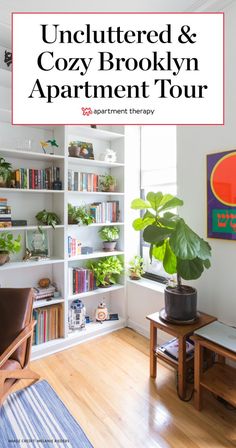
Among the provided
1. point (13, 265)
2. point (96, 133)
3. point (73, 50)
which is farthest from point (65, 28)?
point (13, 265)

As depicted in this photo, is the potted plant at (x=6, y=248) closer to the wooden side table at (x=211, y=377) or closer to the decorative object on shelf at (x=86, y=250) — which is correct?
the decorative object on shelf at (x=86, y=250)

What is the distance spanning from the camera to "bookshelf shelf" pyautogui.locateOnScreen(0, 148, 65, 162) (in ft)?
6.96

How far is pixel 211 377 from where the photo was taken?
1677 mm

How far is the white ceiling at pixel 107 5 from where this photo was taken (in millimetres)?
1890

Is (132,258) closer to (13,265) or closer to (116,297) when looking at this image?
(116,297)

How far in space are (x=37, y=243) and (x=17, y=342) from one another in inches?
41.4

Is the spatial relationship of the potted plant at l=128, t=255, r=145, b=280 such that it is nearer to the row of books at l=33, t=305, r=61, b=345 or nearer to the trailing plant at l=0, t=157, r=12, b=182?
the row of books at l=33, t=305, r=61, b=345

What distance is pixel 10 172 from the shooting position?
218 centimetres

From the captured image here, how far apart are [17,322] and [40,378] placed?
57cm

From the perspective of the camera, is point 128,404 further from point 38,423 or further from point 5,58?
point 5,58

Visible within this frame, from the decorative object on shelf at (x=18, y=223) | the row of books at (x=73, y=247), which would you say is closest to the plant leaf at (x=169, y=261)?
the row of books at (x=73, y=247)

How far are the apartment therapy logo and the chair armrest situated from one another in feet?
5.37

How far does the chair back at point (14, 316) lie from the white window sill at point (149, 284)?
3.80ft

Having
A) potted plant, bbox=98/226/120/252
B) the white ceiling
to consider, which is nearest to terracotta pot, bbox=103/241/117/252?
potted plant, bbox=98/226/120/252
